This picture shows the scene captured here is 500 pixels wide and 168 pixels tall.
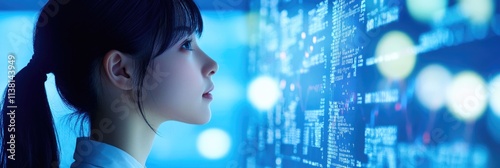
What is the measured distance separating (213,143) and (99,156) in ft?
4.32

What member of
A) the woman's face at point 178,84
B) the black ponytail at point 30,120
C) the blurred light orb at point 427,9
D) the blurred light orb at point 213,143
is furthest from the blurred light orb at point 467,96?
the blurred light orb at point 213,143

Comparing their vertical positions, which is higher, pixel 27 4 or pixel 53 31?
pixel 27 4

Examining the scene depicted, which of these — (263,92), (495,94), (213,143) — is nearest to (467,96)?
(495,94)

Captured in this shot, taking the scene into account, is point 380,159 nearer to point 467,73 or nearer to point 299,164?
point 467,73

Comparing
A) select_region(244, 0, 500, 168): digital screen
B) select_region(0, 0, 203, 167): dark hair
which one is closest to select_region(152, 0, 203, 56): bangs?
select_region(0, 0, 203, 167): dark hair

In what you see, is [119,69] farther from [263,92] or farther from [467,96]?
[263,92]

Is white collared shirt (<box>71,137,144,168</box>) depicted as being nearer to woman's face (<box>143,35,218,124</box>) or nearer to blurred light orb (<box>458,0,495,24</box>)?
woman's face (<box>143,35,218,124</box>)

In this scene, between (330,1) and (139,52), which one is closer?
(139,52)

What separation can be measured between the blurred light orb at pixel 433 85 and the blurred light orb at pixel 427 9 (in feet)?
0.27

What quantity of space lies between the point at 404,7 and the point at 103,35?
554mm

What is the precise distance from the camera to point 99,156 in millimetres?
1050

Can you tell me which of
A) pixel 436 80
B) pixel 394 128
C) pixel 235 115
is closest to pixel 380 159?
pixel 394 128

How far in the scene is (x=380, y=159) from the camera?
1128 mm

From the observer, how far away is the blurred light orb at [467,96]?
83cm
